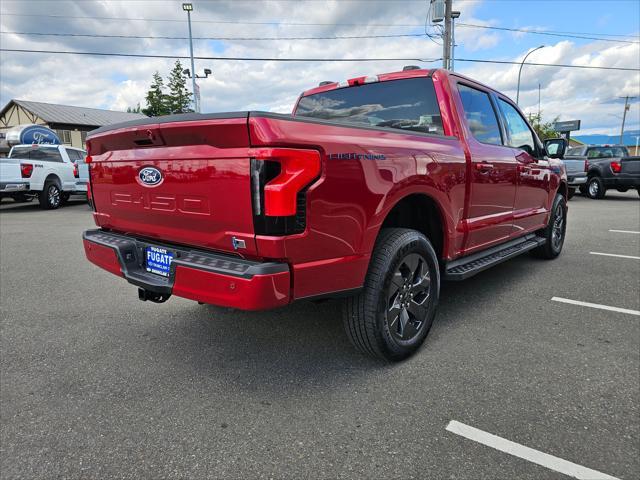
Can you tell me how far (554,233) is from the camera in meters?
5.65

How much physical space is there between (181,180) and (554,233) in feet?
16.4

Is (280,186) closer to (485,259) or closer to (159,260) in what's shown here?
(159,260)

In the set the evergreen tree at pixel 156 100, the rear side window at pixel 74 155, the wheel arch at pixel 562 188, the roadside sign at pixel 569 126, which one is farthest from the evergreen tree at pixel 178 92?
the roadside sign at pixel 569 126

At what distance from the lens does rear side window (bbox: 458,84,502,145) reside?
3.63m

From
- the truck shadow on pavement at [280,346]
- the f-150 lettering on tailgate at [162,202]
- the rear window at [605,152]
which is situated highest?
the rear window at [605,152]

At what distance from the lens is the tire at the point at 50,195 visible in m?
12.8

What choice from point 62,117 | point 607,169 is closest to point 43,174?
point 607,169

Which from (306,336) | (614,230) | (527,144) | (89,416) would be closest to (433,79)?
(527,144)

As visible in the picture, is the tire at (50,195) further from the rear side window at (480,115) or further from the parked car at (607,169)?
the parked car at (607,169)

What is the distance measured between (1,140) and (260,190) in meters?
38.6

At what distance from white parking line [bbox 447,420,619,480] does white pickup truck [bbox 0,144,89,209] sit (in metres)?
13.0

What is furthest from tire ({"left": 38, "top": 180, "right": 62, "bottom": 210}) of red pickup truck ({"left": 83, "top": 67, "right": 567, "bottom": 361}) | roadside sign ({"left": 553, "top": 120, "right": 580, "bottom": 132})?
roadside sign ({"left": 553, "top": 120, "right": 580, "bottom": 132})

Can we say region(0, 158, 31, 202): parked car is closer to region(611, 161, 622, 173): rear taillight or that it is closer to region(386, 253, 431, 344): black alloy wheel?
region(386, 253, 431, 344): black alloy wheel

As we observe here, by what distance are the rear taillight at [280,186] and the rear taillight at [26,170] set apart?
12.7 m
